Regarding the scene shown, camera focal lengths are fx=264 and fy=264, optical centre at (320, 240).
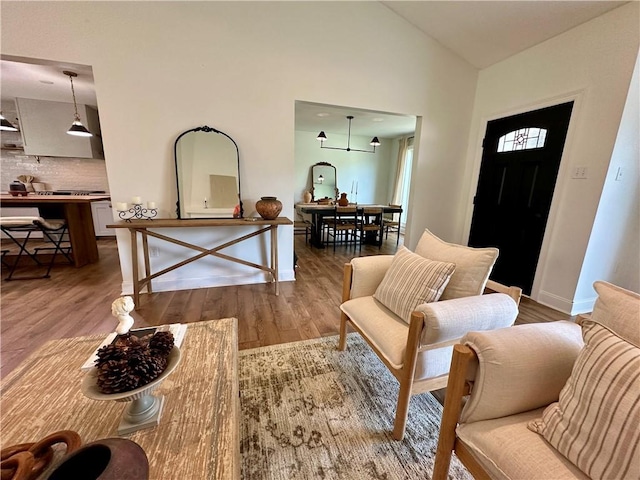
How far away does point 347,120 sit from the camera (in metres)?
5.42

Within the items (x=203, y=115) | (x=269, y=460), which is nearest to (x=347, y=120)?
(x=203, y=115)

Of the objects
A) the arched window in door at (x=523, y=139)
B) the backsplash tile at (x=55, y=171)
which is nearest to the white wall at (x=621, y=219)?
the arched window in door at (x=523, y=139)

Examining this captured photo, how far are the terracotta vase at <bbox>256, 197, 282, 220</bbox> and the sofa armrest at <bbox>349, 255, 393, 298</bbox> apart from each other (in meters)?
1.29

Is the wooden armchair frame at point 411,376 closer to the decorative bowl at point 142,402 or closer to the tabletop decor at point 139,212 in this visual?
the decorative bowl at point 142,402

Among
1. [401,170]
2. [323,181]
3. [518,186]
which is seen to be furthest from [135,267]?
[401,170]

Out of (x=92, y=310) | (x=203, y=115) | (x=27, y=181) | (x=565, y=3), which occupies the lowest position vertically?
(x=92, y=310)

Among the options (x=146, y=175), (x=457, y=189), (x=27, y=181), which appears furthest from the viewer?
(x=27, y=181)

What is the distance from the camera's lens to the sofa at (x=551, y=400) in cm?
62

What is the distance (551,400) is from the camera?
2.89 ft

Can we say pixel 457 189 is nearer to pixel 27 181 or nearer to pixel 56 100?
pixel 56 100

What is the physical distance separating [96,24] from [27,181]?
444cm

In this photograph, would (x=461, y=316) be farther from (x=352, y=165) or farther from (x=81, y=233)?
(x=352, y=165)

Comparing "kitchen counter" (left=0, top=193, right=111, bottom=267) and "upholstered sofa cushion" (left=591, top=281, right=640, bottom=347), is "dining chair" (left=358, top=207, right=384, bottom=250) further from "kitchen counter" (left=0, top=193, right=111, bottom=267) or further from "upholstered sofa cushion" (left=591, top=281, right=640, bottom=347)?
"kitchen counter" (left=0, top=193, right=111, bottom=267)

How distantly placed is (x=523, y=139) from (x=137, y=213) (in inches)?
165
